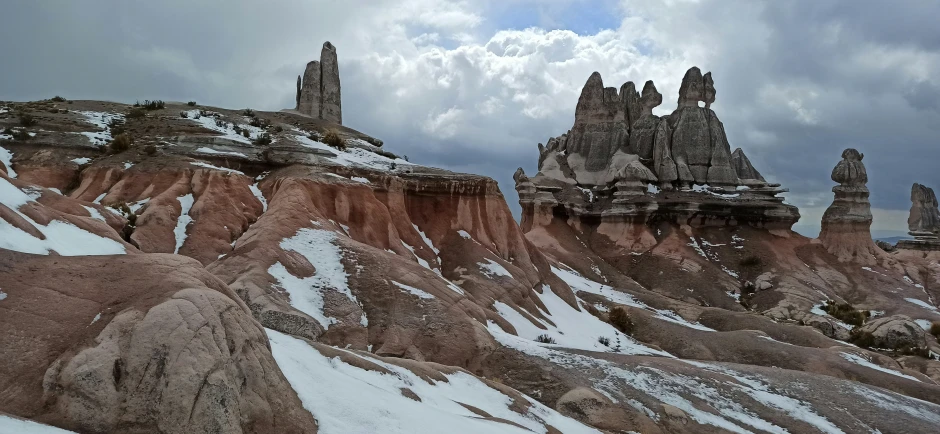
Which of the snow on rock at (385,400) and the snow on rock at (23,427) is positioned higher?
the snow on rock at (23,427)

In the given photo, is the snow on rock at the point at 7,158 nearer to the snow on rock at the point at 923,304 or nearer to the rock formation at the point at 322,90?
the rock formation at the point at 322,90

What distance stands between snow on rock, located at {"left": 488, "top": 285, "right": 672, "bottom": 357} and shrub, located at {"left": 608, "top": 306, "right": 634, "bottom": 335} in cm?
78

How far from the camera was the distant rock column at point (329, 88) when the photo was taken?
49.2 metres

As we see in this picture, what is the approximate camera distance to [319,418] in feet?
29.5

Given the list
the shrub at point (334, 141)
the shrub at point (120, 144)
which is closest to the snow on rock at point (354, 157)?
the shrub at point (334, 141)

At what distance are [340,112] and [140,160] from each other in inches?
919

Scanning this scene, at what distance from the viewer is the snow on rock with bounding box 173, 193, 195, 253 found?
75.0 ft

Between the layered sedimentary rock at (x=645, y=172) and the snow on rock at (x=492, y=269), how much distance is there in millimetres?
27754

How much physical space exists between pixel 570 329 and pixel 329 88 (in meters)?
28.7

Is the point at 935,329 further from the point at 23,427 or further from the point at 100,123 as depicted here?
the point at 100,123

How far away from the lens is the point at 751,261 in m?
52.7

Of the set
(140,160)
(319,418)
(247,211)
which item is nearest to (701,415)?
(319,418)

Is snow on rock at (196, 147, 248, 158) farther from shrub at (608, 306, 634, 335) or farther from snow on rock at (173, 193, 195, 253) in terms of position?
shrub at (608, 306, 634, 335)

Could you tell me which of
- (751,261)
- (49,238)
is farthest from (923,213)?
(49,238)
